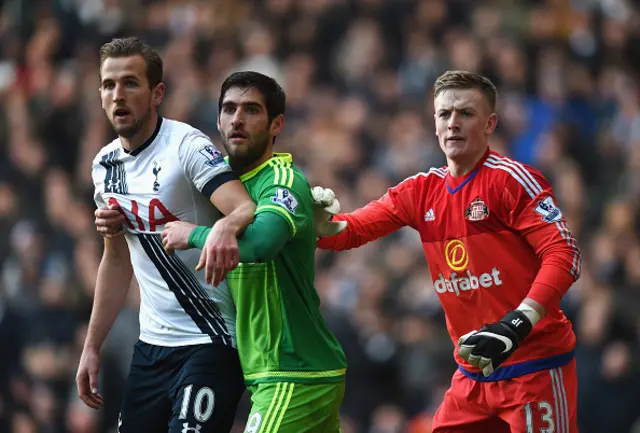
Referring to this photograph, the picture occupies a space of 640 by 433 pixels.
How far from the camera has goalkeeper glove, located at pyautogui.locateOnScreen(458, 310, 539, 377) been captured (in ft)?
18.8

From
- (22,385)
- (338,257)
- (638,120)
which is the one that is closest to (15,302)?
(22,385)

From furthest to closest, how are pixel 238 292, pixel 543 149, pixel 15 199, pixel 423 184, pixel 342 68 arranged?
pixel 342 68, pixel 15 199, pixel 543 149, pixel 423 184, pixel 238 292

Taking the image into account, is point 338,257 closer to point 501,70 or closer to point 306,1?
point 501,70

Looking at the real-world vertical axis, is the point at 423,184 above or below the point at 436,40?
below

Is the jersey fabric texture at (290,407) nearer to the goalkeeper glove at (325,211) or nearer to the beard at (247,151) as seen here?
the goalkeeper glove at (325,211)

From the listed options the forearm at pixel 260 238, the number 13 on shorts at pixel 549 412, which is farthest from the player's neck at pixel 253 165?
the number 13 on shorts at pixel 549 412

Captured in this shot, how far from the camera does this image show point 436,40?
1511cm

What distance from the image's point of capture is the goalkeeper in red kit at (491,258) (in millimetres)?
6285

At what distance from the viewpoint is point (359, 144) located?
14195mm

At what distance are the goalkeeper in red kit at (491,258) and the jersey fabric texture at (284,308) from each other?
1.07 ft

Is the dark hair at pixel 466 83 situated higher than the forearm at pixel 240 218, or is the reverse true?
the dark hair at pixel 466 83

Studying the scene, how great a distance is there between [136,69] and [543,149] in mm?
7860

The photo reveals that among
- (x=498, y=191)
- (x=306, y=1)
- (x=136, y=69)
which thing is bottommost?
(x=498, y=191)

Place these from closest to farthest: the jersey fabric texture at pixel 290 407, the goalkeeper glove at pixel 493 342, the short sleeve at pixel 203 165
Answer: the goalkeeper glove at pixel 493 342 → the jersey fabric texture at pixel 290 407 → the short sleeve at pixel 203 165
